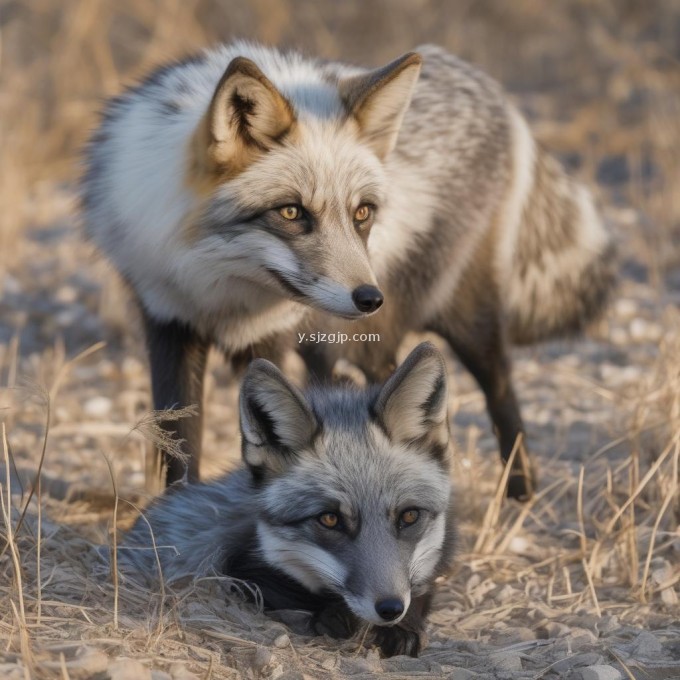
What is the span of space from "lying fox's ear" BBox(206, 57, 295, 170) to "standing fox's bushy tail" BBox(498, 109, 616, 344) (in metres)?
1.85

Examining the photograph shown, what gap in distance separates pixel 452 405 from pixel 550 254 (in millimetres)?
1136

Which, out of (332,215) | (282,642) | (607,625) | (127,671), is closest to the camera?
(127,671)

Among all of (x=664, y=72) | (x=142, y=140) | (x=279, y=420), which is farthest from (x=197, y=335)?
(x=664, y=72)

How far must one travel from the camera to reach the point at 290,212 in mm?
4566

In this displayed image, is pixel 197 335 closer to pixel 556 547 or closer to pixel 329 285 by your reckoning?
pixel 329 285

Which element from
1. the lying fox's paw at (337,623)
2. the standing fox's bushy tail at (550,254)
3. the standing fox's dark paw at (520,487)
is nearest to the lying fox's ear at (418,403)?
the lying fox's paw at (337,623)

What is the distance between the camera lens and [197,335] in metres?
5.09

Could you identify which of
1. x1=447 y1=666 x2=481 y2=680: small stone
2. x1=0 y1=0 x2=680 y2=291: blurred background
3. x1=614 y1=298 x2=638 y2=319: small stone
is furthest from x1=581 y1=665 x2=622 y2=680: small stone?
x1=0 y1=0 x2=680 y2=291: blurred background

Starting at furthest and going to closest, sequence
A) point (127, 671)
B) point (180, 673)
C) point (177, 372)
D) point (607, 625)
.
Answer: point (177, 372)
point (607, 625)
point (180, 673)
point (127, 671)

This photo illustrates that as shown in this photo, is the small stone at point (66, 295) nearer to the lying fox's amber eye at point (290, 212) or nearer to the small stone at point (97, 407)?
the small stone at point (97, 407)

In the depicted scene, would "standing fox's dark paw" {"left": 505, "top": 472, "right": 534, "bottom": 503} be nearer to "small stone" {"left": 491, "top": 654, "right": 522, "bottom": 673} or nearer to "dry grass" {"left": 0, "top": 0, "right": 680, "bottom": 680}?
"dry grass" {"left": 0, "top": 0, "right": 680, "bottom": 680}

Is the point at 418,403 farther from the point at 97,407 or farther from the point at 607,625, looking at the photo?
the point at 97,407

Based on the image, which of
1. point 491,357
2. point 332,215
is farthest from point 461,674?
point 491,357

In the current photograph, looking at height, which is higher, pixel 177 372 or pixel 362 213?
pixel 362 213
